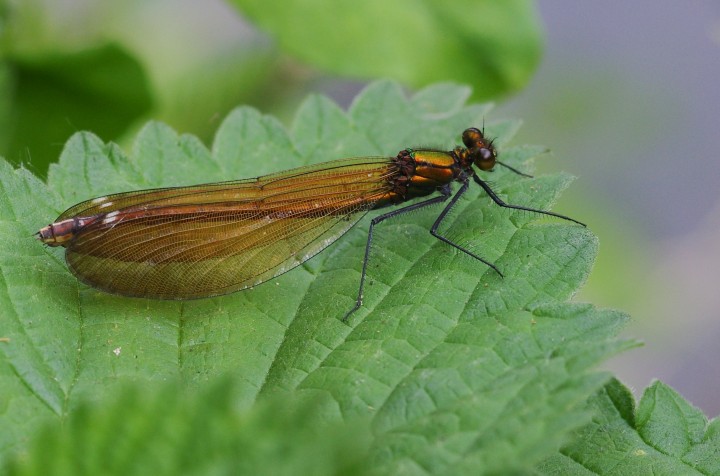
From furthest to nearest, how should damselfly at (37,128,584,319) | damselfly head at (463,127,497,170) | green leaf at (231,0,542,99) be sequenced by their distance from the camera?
1. green leaf at (231,0,542,99)
2. damselfly head at (463,127,497,170)
3. damselfly at (37,128,584,319)

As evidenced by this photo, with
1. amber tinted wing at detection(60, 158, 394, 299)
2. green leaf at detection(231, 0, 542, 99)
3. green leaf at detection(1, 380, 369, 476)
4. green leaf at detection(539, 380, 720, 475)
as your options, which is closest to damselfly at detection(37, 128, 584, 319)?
amber tinted wing at detection(60, 158, 394, 299)

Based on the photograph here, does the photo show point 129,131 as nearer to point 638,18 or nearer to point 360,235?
point 360,235

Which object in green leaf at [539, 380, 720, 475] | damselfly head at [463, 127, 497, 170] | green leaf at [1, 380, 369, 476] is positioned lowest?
green leaf at [1, 380, 369, 476]

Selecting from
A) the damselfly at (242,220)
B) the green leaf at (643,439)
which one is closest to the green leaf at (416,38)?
the damselfly at (242,220)

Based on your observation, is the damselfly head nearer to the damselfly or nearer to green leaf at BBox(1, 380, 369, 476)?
the damselfly

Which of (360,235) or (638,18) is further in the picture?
(638,18)

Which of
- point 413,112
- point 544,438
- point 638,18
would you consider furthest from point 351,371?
point 638,18
